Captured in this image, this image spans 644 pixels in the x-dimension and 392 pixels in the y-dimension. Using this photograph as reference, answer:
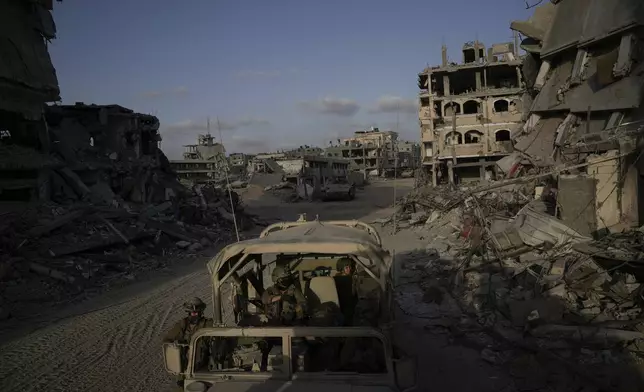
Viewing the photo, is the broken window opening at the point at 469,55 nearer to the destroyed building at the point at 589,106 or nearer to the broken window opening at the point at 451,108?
the broken window opening at the point at 451,108

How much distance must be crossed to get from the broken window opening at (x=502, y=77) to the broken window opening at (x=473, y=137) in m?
4.56

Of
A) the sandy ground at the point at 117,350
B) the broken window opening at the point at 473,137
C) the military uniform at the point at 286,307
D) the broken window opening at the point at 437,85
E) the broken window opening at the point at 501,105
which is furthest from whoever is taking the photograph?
the broken window opening at the point at 437,85

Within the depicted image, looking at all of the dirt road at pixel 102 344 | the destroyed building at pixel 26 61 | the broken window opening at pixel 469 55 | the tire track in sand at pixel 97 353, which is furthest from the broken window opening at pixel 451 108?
the tire track in sand at pixel 97 353

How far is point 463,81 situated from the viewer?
43.5 m

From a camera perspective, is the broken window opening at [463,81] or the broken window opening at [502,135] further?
the broken window opening at [463,81]

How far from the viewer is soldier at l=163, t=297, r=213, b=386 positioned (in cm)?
433

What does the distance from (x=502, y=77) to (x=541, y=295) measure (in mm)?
38348

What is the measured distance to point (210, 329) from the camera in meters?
4.16

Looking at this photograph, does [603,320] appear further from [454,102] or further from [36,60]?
[454,102]

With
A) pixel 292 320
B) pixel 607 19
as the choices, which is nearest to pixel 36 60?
pixel 292 320

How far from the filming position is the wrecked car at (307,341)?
3.88 m

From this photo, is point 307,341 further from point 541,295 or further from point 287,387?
point 541,295

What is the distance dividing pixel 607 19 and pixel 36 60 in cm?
2092

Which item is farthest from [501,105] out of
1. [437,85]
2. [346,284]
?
[346,284]
